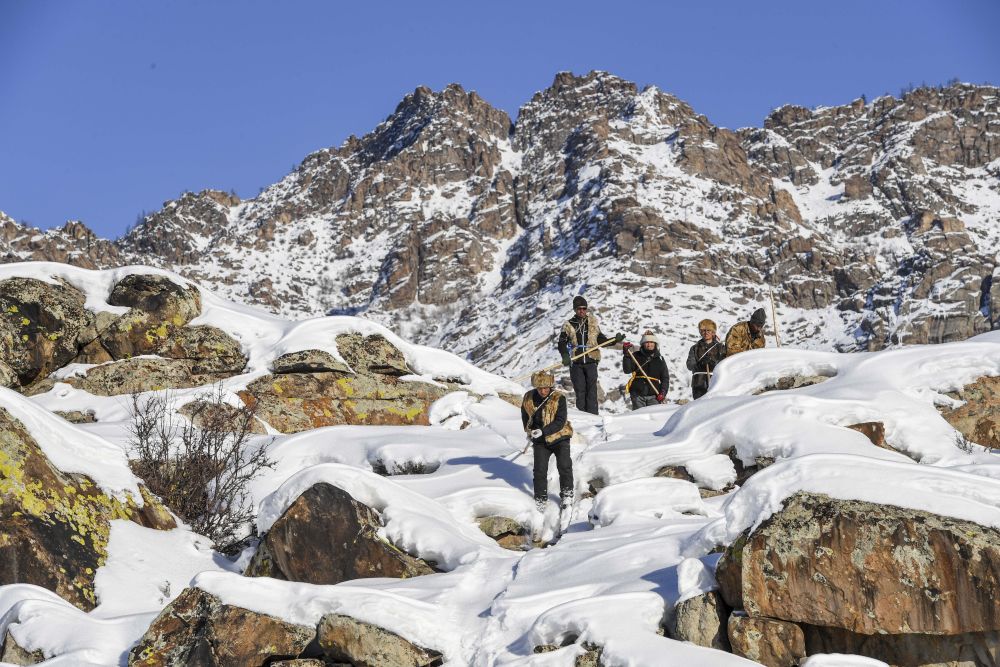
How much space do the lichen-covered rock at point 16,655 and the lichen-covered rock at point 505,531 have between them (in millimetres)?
3905

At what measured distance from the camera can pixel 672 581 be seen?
6.12m

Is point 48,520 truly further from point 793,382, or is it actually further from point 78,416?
point 793,382

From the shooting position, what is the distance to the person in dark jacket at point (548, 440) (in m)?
9.53

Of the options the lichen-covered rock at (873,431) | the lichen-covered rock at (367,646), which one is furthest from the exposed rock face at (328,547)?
the lichen-covered rock at (873,431)

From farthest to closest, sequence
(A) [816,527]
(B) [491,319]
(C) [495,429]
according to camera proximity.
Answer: (B) [491,319], (C) [495,429], (A) [816,527]

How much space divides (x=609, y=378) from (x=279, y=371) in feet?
340

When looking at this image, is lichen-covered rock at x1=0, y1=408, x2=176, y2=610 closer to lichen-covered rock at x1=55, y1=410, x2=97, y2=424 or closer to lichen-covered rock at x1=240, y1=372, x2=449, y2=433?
lichen-covered rock at x1=55, y1=410, x2=97, y2=424

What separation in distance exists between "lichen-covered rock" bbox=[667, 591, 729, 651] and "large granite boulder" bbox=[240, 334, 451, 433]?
8.67 m

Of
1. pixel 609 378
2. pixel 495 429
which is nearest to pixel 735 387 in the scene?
pixel 495 429

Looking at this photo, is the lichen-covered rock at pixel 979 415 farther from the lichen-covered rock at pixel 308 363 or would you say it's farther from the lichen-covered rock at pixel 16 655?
the lichen-covered rock at pixel 16 655

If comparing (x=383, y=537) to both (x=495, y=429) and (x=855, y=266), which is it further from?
(x=855, y=266)

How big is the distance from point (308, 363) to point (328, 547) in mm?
6901

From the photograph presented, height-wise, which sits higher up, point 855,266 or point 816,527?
point 855,266

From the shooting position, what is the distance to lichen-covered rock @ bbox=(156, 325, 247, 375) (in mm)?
14359
